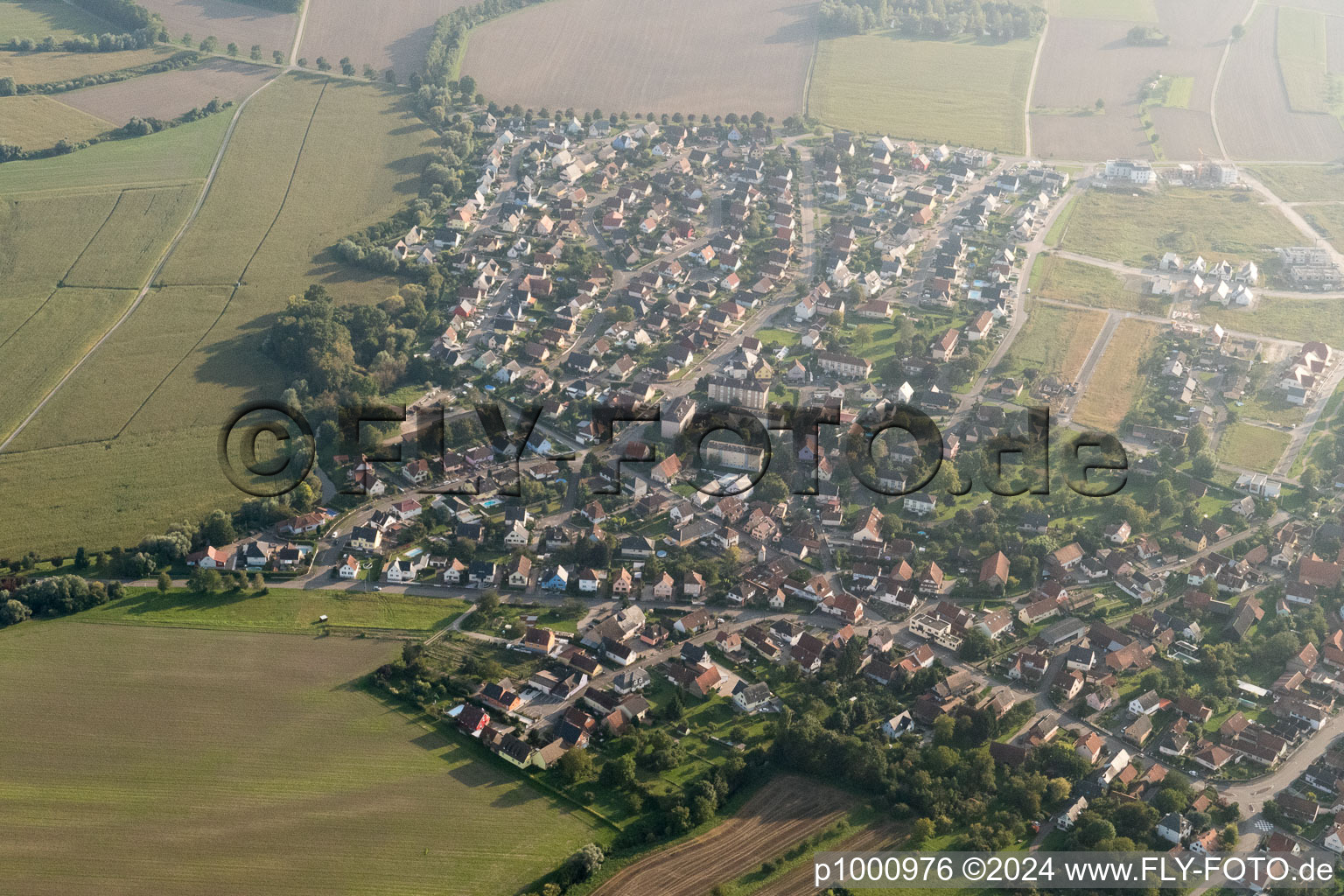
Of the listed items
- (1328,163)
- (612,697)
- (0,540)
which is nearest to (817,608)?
(612,697)

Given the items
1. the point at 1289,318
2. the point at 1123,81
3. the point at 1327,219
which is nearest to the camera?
the point at 1289,318

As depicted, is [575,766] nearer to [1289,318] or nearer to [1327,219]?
[1289,318]

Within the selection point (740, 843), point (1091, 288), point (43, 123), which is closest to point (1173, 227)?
point (1091, 288)

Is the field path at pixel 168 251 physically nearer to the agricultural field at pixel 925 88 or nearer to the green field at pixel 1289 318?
the agricultural field at pixel 925 88

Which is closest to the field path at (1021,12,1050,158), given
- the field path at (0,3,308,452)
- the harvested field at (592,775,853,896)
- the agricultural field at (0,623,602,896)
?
the field path at (0,3,308,452)

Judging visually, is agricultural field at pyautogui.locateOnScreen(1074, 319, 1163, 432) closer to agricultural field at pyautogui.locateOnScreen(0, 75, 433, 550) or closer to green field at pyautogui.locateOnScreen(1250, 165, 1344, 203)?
green field at pyautogui.locateOnScreen(1250, 165, 1344, 203)

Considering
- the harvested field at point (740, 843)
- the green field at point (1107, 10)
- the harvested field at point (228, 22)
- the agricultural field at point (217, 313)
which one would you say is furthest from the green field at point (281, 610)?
the green field at point (1107, 10)

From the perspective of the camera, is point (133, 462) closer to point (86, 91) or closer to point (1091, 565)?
point (1091, 565)
